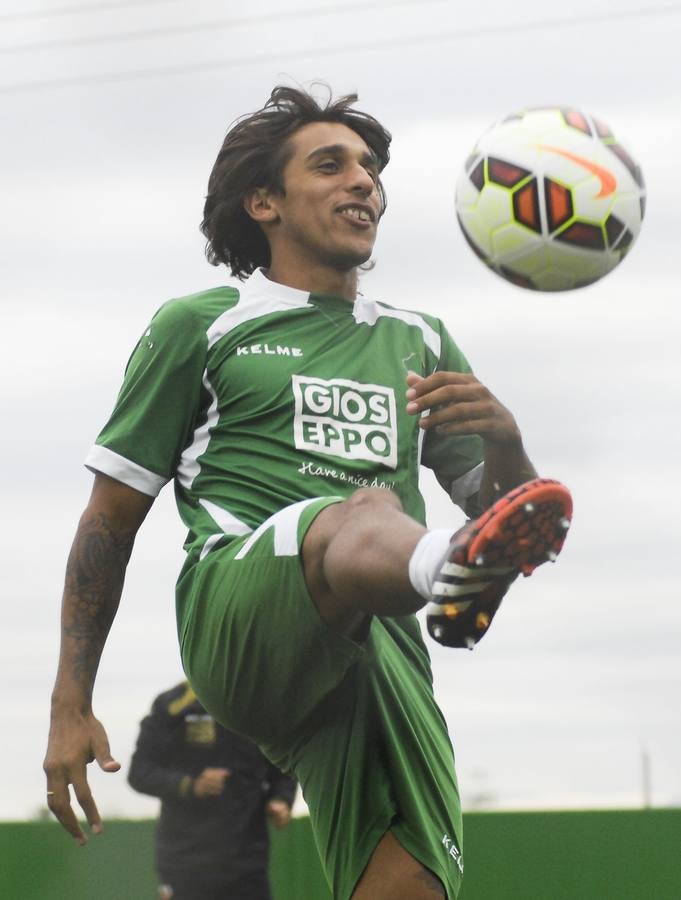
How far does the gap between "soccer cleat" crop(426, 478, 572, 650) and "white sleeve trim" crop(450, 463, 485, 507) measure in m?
1.36

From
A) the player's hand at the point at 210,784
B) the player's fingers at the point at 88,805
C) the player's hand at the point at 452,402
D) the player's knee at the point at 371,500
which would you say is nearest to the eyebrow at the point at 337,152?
the player's hand at the point at 452,402

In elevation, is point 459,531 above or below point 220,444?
below

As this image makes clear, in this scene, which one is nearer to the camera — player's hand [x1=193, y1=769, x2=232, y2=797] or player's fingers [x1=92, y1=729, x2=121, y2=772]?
player's fingers [x1=92, y1=729, x2=121, y2=772]

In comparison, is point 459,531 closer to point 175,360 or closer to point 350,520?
point 350,520

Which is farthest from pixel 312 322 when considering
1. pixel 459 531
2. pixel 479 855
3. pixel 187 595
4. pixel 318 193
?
pixel 479 855

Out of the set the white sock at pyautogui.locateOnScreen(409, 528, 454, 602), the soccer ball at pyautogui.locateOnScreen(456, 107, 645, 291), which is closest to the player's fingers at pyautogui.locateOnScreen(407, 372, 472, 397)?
the white sock at pyautogui.locateOnScreen(409, 528, 454, 602)

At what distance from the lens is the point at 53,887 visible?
9.24 m

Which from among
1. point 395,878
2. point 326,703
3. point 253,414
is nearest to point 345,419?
point 253,414

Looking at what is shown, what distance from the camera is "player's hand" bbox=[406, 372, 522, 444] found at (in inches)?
179

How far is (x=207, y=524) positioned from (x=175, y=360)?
1.57 feet

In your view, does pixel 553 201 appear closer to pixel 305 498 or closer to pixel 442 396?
pixel 442 396

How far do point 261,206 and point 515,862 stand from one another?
14.5ft

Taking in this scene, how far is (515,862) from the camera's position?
8953mm

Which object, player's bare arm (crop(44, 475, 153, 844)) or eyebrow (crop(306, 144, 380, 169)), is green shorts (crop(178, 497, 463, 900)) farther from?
eyebrow (crop(306, 144, 380, 169))
